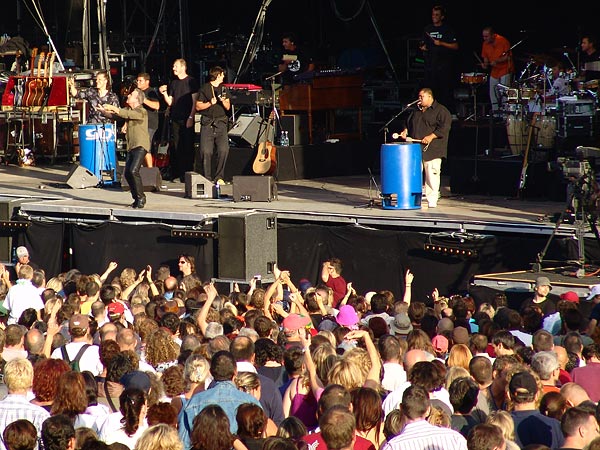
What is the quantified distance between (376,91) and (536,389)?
13.2 m

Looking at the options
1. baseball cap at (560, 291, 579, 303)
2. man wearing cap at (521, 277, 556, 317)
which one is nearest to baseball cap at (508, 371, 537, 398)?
man wearing cap at (521, 277, 556, 317)

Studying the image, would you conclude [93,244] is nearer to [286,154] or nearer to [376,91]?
[286,154]

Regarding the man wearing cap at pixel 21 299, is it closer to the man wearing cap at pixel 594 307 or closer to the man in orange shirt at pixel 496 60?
the man wearing cap at pixel 594 307

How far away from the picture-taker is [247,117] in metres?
17.6

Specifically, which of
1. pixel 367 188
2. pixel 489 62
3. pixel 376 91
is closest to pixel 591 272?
pixel 367 188

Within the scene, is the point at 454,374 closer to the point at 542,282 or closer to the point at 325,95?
the point at 542,282

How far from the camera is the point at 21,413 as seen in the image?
7.04m

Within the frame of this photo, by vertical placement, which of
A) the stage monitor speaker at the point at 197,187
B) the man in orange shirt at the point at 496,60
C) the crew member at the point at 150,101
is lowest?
the stage monitor speaker at the point at 197,187

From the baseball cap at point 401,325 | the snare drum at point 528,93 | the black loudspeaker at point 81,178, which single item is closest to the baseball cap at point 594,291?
the baseball cap at point 401,325

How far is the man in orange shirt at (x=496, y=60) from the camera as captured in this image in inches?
703

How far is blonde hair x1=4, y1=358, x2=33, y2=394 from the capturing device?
285 inches

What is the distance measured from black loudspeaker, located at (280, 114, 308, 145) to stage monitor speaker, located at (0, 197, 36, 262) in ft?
12.0

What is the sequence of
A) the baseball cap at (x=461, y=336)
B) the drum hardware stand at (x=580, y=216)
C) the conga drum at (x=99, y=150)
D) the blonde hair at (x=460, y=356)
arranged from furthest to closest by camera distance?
the conga drum at (x=99, y=150) < the drum hardware stand at (x=580, y=216) < the baseball cap at (x=461, y=336) < the blonde hair at (x=460, y=356)

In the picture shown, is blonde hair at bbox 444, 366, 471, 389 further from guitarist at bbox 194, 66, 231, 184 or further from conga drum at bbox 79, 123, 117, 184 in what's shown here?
conga drum at bbox 79, 123, 117, 184
